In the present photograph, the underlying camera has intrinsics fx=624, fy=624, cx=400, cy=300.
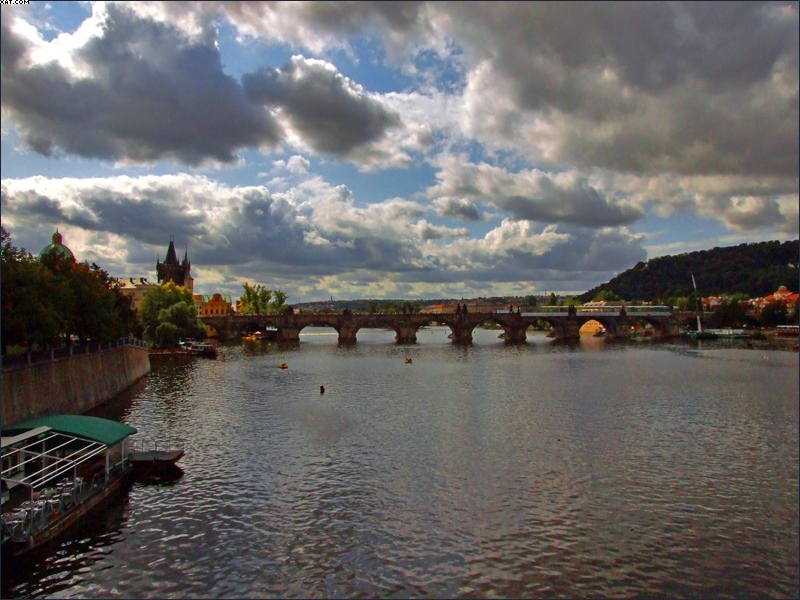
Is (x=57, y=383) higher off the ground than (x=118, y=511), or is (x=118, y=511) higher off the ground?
(x=57, y=383)

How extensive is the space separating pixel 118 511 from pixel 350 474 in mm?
12380

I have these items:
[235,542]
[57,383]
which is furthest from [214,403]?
[235,542]

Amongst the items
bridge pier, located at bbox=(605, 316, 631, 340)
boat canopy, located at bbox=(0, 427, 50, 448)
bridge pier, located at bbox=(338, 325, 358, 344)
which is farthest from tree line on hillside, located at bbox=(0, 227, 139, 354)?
bridge pier, located at bbox=(605, 316, 631, 340)

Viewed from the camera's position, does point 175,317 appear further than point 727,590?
Yes

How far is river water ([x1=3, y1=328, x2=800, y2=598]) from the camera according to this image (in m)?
23.6

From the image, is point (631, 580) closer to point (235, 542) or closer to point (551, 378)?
point (235, 542)

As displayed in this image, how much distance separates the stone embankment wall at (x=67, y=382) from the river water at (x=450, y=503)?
3.08 meters

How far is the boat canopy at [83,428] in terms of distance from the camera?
32.2m

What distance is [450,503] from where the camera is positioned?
102 feet

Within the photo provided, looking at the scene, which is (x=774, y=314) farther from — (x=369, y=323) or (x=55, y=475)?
(x=55, y=475)

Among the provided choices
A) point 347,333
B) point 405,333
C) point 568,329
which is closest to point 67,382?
point 347,333

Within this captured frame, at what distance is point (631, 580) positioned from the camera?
23.8 m

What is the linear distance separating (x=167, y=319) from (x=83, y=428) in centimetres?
9419

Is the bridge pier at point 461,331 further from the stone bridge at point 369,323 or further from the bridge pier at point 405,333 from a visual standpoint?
the bridge pier at point 405,333
